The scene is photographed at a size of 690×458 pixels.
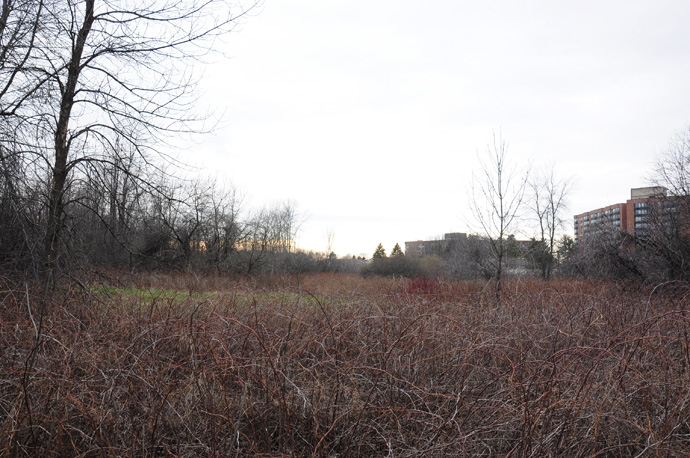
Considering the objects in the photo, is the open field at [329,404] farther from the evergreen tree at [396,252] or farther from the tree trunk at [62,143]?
the evergreen tree at [396,252]

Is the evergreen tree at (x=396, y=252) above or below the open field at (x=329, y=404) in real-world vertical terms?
above

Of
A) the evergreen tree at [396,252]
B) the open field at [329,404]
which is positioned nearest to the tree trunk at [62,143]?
the open field at [329,404]

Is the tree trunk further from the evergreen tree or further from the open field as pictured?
the evergreen tree

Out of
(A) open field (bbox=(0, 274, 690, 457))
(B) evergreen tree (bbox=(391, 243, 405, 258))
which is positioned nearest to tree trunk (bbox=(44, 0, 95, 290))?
(A) open field (bbox=(0, 274, 690, 457))

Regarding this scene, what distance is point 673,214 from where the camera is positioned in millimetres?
11273

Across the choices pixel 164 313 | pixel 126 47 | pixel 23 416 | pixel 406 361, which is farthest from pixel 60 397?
pixel 126 47

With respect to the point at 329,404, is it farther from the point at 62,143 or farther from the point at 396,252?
the point at 396,252

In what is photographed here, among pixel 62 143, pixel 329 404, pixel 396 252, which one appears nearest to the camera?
pixel 329 404

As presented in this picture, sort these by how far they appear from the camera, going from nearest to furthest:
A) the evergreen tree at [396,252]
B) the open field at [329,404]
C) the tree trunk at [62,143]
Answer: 1. the open field at [329,404]
2. the tree trunk at [62,143]
3. the evergreen tree at [396,252]

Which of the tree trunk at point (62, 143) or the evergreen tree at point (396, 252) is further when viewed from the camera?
the evergreen tree at point (396, 252)

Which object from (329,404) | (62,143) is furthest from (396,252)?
(329,404)

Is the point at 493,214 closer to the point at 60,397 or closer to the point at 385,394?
the point at 385,394

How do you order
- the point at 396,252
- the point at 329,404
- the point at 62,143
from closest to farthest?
the point at 329,404 < the point at 62,143 < the point at 396,252

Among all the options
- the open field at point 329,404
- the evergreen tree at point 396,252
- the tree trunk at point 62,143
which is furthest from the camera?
the evergreen tree at point 396,252
